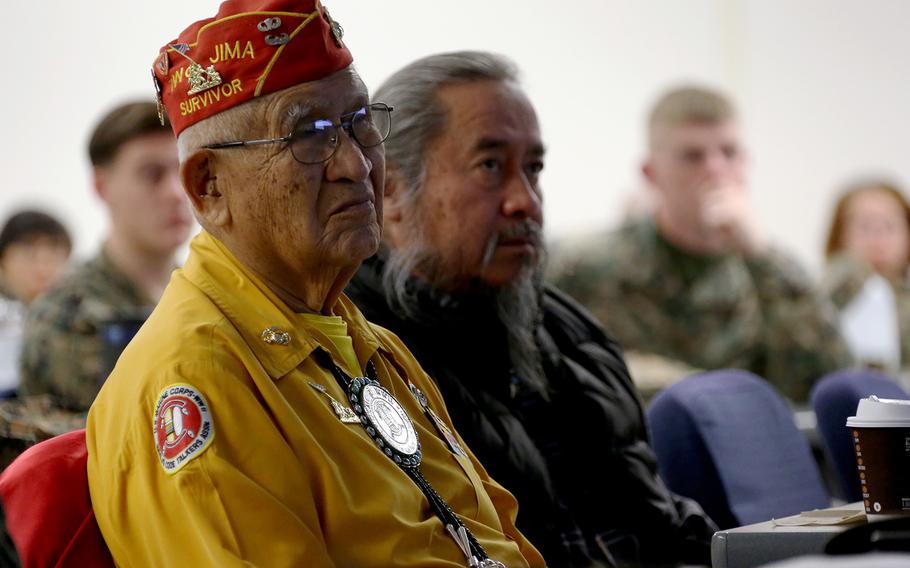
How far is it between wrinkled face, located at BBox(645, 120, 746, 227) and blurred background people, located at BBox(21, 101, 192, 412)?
2.09 meters

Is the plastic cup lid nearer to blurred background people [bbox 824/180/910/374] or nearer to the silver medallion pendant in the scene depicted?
the silver medallion pendant

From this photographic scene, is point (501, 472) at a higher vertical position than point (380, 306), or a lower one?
lower

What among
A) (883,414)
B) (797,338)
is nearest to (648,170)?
(797,338)

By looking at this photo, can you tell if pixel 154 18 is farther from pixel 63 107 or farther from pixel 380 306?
pixel 380 306

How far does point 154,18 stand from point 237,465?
5.55m

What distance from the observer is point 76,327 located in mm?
4074

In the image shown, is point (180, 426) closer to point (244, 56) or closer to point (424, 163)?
point (244, 56)

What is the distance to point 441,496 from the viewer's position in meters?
1.74

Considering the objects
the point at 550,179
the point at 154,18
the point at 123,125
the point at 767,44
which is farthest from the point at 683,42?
the point at 123,125

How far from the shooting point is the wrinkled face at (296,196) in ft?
5.55

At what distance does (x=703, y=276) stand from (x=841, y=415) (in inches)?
94.3

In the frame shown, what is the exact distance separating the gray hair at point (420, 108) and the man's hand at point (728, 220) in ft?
9.82

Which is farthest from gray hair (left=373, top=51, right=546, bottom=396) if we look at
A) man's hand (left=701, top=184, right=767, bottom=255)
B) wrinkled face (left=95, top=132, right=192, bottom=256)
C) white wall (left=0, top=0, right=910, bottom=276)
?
man's hand (left=701, top=184, right=767, bottom=255)

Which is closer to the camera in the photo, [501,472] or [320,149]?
[320,149]
